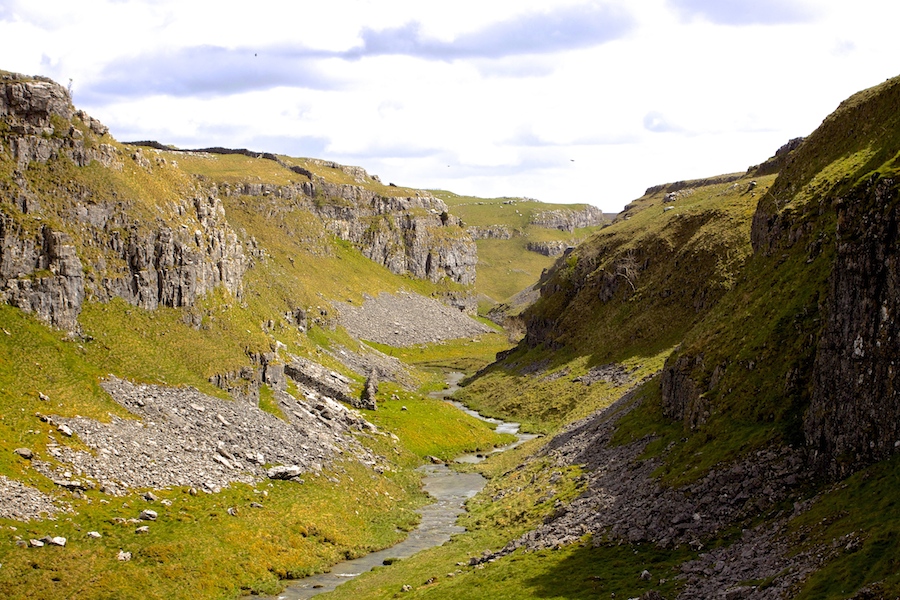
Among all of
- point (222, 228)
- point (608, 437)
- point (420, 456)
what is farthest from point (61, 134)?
point (608, 437)

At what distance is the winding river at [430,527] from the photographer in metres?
62.7

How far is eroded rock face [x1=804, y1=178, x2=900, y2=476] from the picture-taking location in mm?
43406

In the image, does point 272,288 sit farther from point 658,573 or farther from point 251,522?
point 658,573

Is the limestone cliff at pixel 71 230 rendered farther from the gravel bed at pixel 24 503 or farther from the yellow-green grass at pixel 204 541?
the yellow-green grass at pixel 204 541

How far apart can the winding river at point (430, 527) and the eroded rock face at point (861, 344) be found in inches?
1407

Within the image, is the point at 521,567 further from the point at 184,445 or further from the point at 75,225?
the point at 75,225

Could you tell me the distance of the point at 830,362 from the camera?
48031 mm

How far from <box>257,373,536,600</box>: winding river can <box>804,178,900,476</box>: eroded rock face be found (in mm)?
35741

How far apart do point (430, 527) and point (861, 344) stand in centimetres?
4530

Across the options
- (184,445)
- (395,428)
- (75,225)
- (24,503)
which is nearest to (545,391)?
(395,428)

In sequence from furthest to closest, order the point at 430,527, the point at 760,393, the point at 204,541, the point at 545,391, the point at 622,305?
the point at 622,305
the point at 545,391
the point at 430,527
the point at 204,541
the point at 760,393

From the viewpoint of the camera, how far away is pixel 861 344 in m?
45.3

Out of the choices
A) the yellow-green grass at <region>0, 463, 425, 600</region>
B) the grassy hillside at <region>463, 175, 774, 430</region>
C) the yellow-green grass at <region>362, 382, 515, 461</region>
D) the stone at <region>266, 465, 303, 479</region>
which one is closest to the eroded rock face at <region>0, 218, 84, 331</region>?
the yellow-green grass at <region>0, 463, 425, 600</region>

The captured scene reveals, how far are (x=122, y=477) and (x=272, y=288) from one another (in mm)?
92937
